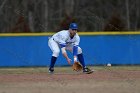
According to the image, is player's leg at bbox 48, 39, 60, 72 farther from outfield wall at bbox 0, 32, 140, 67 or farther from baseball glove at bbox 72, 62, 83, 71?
outfield wall at bbox 0, 32, 140, 67

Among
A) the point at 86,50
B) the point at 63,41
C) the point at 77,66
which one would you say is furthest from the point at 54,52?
the point at 86,50

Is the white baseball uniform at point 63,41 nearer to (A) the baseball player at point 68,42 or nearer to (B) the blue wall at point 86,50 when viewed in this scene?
(A) the baseball player at point 68,42

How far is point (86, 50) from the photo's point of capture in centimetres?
1683

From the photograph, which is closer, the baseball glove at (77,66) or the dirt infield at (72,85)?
the dirt infield at (72,85)

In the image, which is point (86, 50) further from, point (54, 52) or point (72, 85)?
point (72, 85)

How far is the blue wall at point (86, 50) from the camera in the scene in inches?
658

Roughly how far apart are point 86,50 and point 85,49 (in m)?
0.06

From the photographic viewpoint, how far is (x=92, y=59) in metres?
16.8

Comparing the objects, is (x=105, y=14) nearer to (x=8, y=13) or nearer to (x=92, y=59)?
(x=8, y=13)

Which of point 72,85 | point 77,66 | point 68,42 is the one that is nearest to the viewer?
point 72,85

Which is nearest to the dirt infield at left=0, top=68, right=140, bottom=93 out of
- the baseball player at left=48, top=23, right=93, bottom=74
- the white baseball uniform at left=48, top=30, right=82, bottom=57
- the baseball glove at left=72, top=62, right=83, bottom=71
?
the baseball glove at left=72, top=62, right=83, bottom=71

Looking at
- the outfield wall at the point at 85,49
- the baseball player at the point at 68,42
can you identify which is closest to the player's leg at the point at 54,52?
the baseball player at the point at 68,42

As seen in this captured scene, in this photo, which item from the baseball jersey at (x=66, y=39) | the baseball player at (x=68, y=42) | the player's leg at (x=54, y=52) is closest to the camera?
the baseball player at (x=68, y=42)

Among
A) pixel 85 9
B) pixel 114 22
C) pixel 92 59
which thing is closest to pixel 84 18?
pixel 85 9
